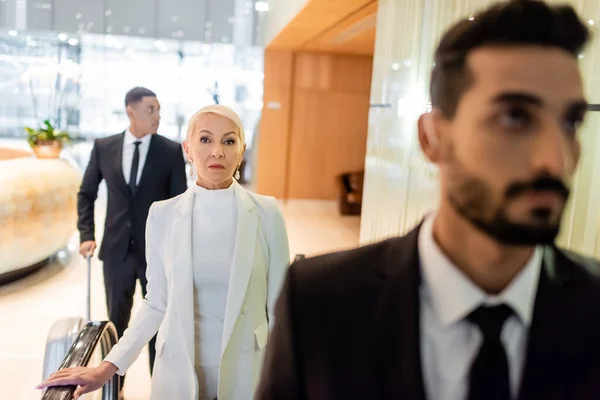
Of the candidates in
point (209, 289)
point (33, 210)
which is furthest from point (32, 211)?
point (209, 289)

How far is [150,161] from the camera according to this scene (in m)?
3.29

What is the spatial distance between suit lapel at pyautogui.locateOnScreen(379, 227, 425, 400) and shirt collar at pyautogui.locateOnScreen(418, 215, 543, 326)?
1.0 inches

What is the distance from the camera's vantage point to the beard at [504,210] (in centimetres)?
56

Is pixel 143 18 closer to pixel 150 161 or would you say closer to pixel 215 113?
pixel 150 161

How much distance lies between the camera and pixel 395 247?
0.75m

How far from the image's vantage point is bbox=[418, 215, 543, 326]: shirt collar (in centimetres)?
66

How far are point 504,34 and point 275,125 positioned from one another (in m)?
10.5

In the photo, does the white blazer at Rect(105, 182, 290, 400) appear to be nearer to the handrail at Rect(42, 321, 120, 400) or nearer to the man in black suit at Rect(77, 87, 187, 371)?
the handrail at Rect(42, 321, 120, 400)

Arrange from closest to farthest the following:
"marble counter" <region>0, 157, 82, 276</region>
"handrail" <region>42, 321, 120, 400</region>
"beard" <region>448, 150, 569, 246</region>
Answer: "beard" <region>448, 150, 569, 246</region>
"handrail" <region>42, 321, 120, 400</region>
"marble counter" <region>0, 157, 82, 276</region>

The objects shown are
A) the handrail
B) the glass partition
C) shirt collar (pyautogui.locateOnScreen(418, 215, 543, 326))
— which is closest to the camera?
shirt collar (pyautogui.locateOnScreen(418, 215, 543, 326))

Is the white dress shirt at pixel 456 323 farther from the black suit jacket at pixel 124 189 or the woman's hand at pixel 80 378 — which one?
the black suit jacket at pixel 124 189

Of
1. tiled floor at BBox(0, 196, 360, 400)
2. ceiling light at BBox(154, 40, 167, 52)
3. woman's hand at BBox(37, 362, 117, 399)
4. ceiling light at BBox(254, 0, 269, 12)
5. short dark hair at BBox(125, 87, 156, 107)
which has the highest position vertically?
ceiling light at BBox(254, 0, 269, 12)

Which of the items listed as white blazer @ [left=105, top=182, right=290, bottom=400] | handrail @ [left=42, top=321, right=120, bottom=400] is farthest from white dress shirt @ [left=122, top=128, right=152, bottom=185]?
white blazer @ [left=105, top=182, right=290, bottom=400]

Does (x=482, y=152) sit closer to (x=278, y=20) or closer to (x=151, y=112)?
(x=151, y=112)
